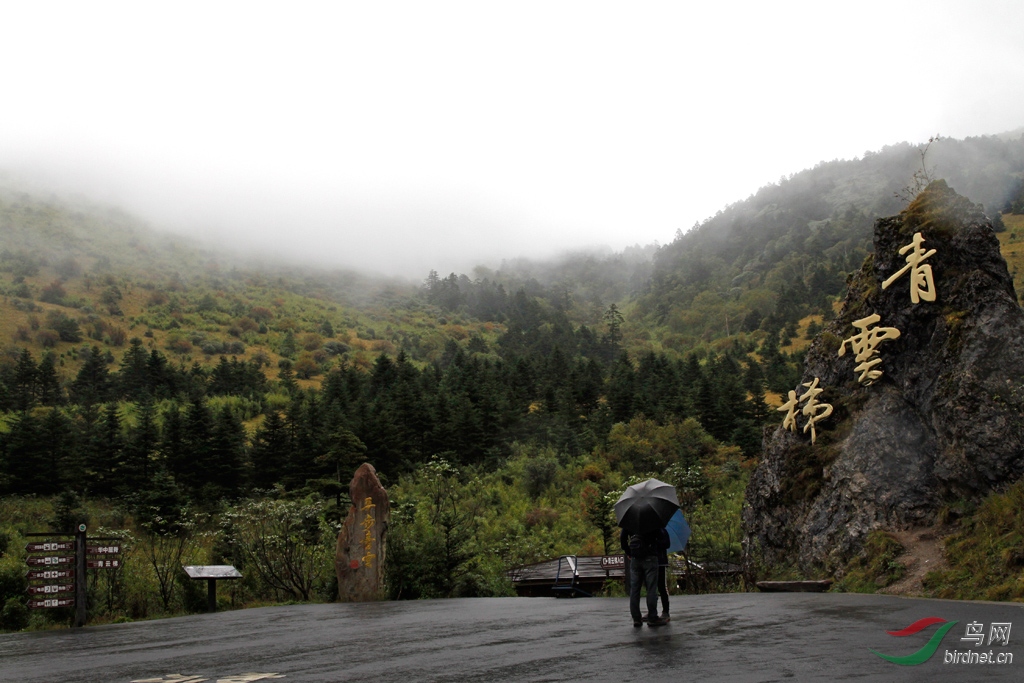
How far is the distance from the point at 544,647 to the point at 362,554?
970cm

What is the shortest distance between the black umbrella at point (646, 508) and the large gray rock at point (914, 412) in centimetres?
843

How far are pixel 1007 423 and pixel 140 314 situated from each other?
80638mm

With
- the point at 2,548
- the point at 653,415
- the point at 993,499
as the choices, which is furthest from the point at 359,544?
the point at 653,415

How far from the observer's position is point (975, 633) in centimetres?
620

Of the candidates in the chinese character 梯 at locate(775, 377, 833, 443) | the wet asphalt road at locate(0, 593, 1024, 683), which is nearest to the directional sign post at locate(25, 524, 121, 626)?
the wet asphalt road at locate(0, 593, 1024, 683)

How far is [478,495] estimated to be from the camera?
34.1 meters

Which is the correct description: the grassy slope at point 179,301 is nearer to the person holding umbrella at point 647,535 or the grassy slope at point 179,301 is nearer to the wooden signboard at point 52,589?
the wooden signboard at point 52,589

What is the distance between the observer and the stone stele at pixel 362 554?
1517 cm

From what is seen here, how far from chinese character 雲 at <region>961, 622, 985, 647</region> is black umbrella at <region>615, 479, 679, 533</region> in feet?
9.04

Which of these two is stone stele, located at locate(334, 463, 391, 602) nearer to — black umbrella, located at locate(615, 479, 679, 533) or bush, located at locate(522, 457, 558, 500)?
black umbrella, located at locate(615, 479, 679, 533)

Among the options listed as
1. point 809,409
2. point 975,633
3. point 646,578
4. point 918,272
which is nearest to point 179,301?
point 809,409

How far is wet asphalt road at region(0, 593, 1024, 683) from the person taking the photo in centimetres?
485

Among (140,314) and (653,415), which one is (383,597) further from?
(140,314)

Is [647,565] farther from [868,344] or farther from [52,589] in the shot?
[868,344]
